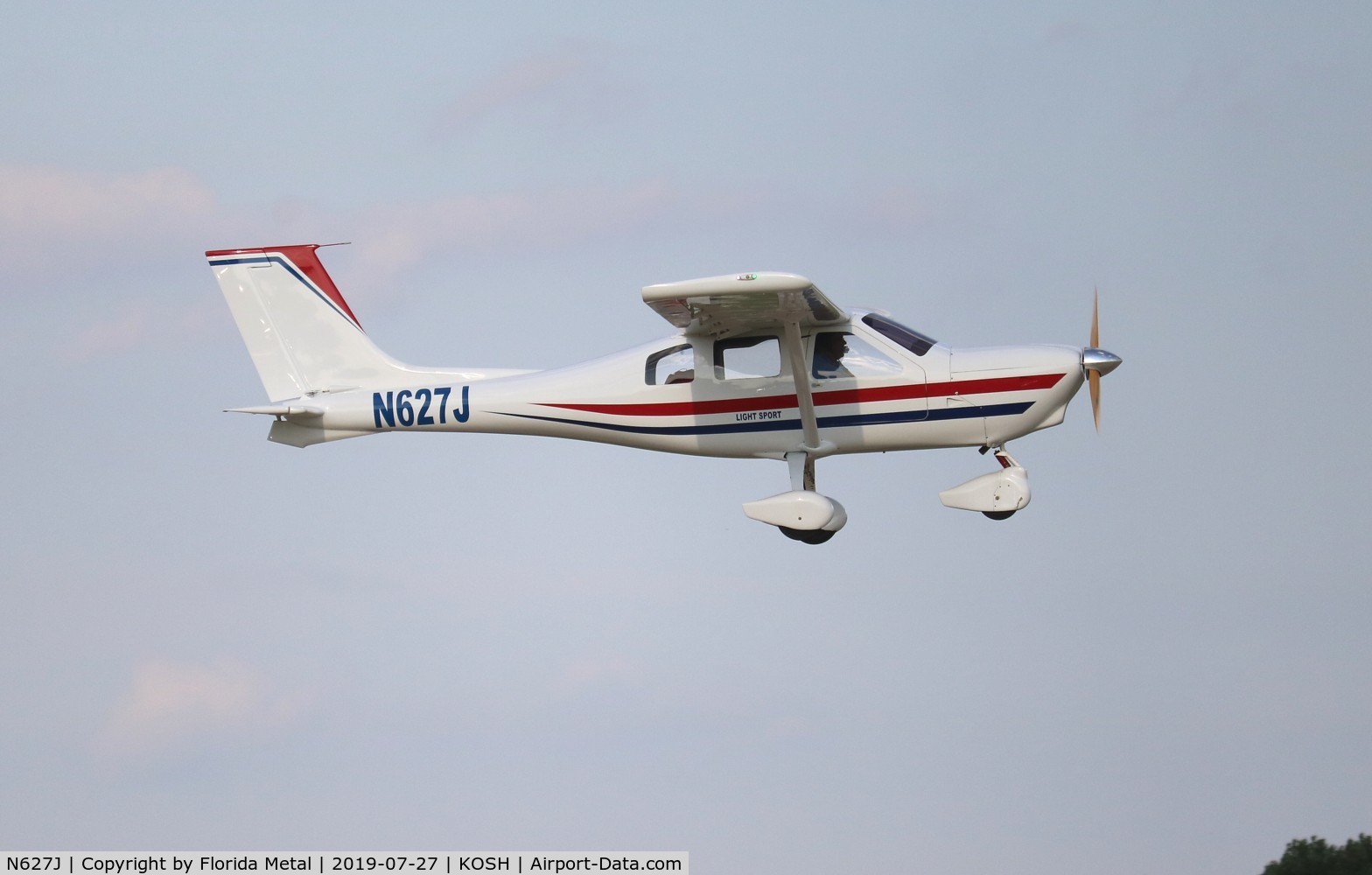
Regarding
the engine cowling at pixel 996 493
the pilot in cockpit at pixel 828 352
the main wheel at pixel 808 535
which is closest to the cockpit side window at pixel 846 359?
the pilot in cockpit at pixel 828 352

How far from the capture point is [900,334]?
14406mm

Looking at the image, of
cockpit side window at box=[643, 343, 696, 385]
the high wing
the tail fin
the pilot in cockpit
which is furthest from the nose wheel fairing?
the tail fin

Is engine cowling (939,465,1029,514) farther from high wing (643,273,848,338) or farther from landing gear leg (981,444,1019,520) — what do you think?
high wing (643,273,848,338)

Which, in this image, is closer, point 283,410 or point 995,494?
point 995,494

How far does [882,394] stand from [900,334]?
2.00 ft

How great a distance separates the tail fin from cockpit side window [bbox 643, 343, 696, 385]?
289 cm

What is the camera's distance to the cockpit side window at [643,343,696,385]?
1466 centimetres

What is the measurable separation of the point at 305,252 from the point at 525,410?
123 inches

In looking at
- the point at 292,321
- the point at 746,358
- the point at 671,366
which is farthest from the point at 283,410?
the point at 746,358

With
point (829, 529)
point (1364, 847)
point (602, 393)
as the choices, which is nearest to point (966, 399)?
point (829, 529)

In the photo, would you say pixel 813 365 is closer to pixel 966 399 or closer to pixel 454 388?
pixel 966 399

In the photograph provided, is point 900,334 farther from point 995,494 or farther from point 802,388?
point 995,494

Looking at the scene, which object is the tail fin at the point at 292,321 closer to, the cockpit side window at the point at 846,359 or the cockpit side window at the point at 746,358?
the cockpit side window at the point at 746,358

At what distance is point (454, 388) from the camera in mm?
15406
